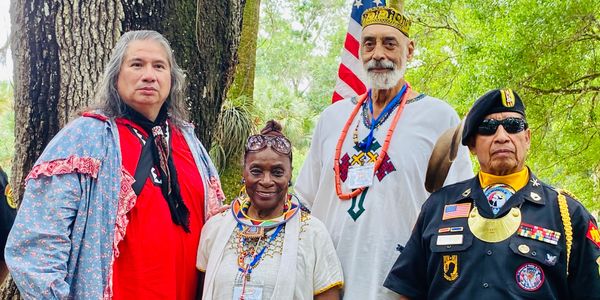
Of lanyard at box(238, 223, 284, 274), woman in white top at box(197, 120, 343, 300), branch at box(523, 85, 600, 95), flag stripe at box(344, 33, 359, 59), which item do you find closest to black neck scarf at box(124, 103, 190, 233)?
woman in white top at box(197, 120, 343, 300)

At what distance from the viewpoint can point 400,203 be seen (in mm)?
3746

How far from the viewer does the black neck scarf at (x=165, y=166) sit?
3508 mm

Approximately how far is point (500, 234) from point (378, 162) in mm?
877

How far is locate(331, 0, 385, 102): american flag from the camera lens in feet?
21.3

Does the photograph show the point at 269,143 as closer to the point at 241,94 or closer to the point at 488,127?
the point at 488,127

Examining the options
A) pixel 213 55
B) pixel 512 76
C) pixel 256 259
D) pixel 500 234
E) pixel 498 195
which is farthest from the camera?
pixel 512 76

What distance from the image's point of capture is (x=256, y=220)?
362cm

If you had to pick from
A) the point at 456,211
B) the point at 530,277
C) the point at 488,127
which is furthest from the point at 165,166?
the point at 530,277

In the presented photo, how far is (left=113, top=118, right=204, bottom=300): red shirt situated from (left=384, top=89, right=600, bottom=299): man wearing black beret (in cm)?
102

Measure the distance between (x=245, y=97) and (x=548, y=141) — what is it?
4834mm

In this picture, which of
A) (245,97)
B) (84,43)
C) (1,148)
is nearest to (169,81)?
(84,43)

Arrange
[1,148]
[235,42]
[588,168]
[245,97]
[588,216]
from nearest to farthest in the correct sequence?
[588,216]
[235,42]
[245,97]
[588,168]
[1,148]

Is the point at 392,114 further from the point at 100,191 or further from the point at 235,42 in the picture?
the point at 100,191

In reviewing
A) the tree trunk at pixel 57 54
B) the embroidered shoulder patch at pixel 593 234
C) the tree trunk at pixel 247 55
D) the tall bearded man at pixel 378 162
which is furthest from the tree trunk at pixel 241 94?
the embroidered shoulder patch at pixel 593 234
